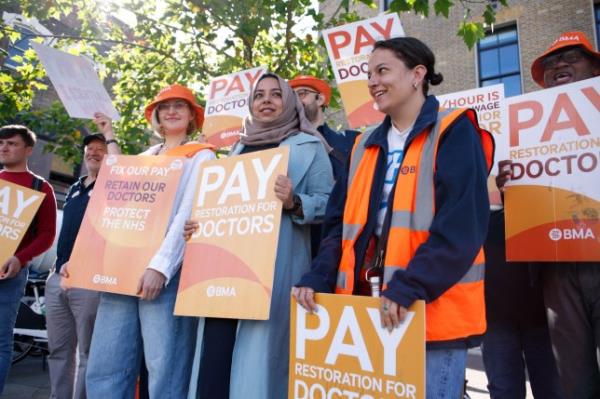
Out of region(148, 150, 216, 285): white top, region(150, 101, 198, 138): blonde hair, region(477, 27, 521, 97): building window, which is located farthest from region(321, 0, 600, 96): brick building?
region(148, 150, 216, 285): white top

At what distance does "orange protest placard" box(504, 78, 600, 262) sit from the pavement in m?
3.19

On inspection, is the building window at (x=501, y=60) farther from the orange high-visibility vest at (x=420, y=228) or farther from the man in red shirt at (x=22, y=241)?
the orange high-visibility vest at (x=420, y=228)

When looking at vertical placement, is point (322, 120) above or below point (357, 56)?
below

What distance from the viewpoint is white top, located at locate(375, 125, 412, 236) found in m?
1.82

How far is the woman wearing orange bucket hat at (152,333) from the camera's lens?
2.34 m

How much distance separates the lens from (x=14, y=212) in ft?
11.3

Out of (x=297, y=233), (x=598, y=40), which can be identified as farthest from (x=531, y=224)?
(x=598, y=40)

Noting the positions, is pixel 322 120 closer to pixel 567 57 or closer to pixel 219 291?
pixel 567 57

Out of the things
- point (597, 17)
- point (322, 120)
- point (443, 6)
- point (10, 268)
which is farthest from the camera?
point (597, 17)

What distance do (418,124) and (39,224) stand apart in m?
3.15

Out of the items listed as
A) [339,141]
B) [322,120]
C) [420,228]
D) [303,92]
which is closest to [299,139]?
[420,228]

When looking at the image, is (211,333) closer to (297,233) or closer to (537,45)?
(297,233)

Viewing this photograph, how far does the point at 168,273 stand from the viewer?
2.34 metres

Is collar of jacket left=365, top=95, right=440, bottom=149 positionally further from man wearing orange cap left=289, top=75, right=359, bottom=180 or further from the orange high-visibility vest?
man wearing orange cap left=289, top=75, right=359, bottom=180
